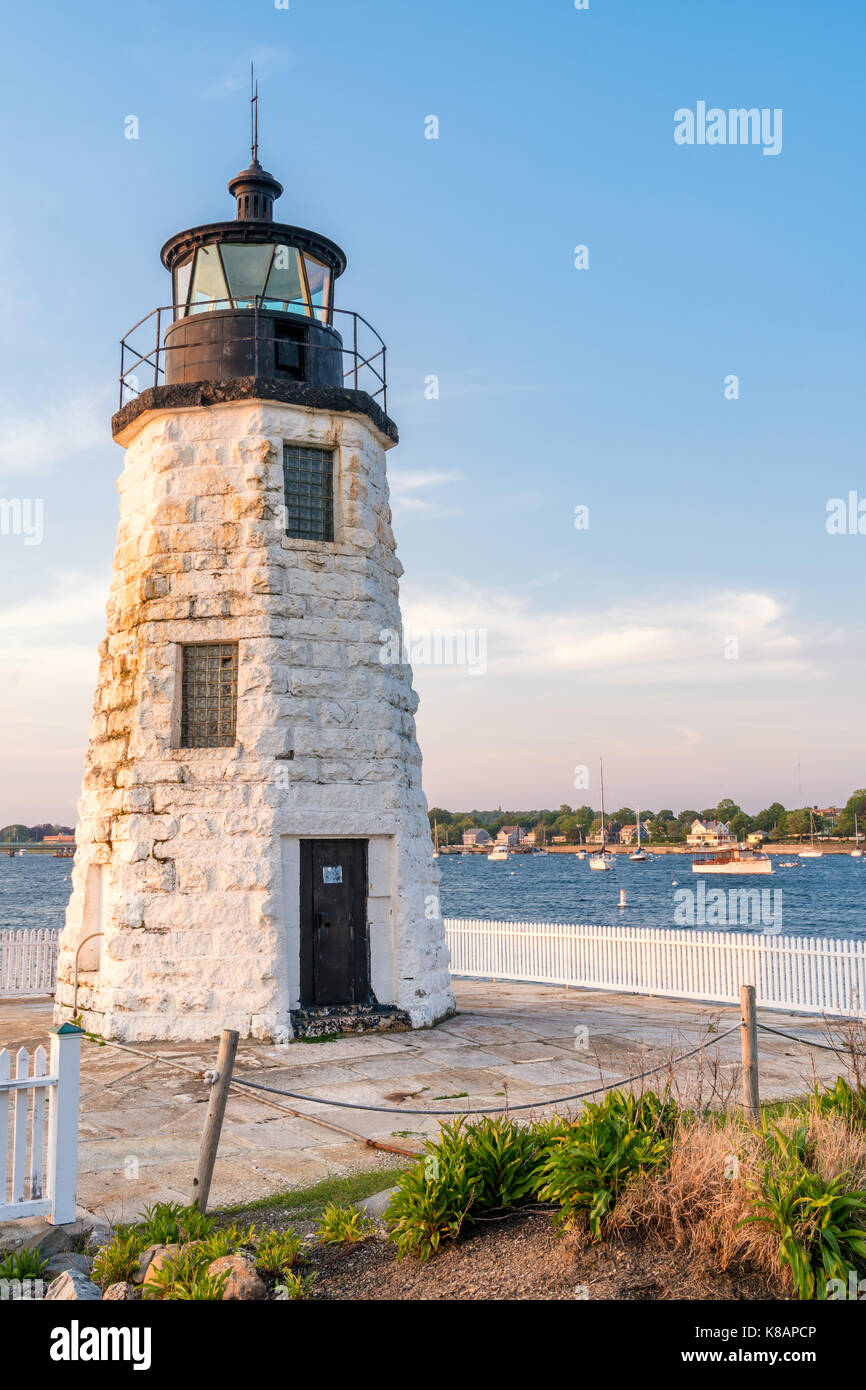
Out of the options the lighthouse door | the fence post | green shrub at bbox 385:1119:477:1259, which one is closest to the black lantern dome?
the lighthouse door

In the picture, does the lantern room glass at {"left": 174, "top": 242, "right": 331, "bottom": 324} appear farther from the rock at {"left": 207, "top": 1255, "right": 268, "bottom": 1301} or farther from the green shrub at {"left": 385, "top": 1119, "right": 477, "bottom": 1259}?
the rock at {"left": 207, "top": 1255, "right": 268, "bottom": 1301}

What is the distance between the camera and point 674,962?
16.5m

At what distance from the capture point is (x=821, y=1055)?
11.5 meters

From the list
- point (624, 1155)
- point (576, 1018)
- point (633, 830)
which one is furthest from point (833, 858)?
point (624, 1155)

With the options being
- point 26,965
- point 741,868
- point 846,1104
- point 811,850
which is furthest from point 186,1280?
point 811,850

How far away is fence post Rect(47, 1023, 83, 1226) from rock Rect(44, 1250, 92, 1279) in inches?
14.7

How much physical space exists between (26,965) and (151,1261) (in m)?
12.8

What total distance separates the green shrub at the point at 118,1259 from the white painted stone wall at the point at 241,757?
20.2 ft

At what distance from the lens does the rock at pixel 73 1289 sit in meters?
4.86

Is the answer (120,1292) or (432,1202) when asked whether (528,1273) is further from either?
(120,1292)

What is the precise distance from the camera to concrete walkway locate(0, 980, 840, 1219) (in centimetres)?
729
